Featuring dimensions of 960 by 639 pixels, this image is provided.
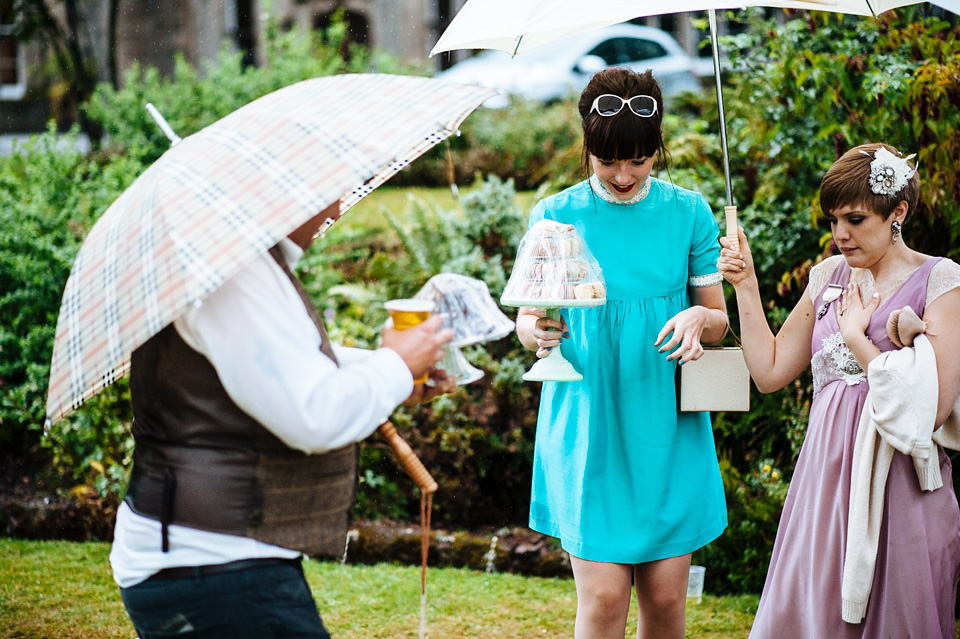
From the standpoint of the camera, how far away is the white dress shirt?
1.89 metres

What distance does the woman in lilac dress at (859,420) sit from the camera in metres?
2.84

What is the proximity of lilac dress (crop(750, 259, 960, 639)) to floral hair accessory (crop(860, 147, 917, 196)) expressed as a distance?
0.27 m

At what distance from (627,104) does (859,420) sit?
1.23 m

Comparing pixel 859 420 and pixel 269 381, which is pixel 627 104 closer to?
pixel 859 420

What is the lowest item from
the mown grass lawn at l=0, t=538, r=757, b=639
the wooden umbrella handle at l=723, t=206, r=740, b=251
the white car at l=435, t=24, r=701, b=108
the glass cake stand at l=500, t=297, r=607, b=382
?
the mown grass lawn at l=0, t=538, r=757, b=639

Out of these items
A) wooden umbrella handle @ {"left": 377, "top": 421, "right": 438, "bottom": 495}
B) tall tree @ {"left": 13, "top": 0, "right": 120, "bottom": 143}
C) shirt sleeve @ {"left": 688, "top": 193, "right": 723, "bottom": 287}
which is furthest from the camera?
tall tree @ {"left": 13, "top": 0, "right": 120, "bottom": 143}

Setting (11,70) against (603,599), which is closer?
(603,599)

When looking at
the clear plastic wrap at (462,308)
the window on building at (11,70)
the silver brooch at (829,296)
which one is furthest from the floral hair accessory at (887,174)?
the window on building at (11,70)

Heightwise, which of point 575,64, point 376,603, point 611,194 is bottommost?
point 376,603

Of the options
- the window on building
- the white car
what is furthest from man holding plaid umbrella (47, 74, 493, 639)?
the window on building

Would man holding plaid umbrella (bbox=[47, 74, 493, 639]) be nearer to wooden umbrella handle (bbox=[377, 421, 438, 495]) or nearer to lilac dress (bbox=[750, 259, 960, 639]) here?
wooden umbrella handle (bbox=[377, 421, 438, 495])

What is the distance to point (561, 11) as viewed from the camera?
2998 mm

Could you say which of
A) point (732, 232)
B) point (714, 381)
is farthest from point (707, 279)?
point (714, 381)

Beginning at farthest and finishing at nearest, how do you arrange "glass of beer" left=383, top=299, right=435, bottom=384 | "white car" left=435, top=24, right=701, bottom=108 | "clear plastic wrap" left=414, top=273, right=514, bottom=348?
"white car" left=435, top=24, right=701, bottom=108 → "clear plastic wrap" left=414, top=273, right=514, bottom=348 → "glass of beer" left=383, top=299, right=435, bottom=384
